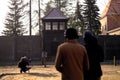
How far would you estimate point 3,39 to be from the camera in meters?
53.1

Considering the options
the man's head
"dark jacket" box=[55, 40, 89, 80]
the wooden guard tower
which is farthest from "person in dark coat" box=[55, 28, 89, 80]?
the wooden guard tower

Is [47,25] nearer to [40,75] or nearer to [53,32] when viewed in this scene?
[53,32]

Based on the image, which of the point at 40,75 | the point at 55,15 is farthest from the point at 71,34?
the point at 55,15

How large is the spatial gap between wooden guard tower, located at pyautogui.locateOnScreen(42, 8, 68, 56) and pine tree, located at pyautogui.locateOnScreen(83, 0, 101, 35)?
2088 centimetres

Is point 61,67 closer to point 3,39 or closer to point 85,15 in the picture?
point 3,39

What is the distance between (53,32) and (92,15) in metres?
22.4

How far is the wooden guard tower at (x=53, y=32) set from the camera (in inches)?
2100

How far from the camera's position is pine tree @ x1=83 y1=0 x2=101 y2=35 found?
73.9 metres

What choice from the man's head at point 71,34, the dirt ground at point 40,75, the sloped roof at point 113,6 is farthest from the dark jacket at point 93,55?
the dirt ground at point 40,75

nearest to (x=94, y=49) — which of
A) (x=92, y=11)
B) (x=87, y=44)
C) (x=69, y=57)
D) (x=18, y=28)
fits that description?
(x=87, y=44)

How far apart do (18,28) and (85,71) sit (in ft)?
247

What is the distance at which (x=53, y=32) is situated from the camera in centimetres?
5356

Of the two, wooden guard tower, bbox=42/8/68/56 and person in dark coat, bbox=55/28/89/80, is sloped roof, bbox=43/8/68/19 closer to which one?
wooden guard tower, bbox=42/8/68/56

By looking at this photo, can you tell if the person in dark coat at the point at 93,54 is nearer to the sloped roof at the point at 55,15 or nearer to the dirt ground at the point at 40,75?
the dirt ground at the point at 40,75
